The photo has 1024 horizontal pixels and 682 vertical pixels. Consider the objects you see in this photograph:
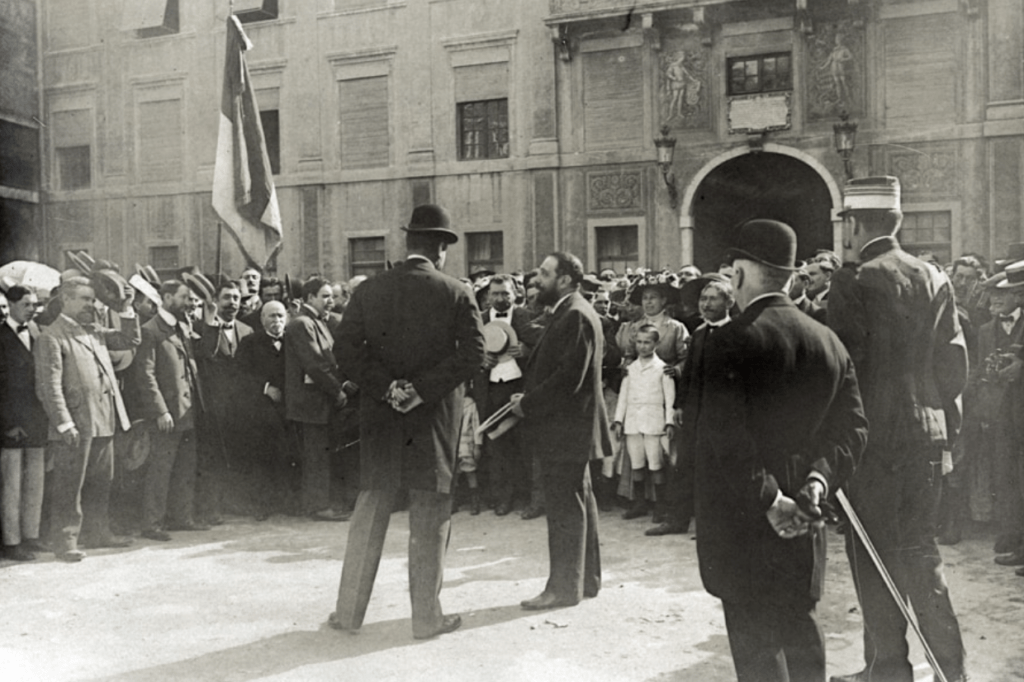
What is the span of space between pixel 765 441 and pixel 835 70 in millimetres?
14380

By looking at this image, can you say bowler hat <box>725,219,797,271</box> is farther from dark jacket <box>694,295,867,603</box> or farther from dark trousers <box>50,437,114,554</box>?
dark trousers <box>50,437,114,554</box>

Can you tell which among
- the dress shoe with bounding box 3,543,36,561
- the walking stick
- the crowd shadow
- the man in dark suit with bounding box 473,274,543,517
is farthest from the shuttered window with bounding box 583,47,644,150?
the walking stick

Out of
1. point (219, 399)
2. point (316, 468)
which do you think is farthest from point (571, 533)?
point (219, 399)

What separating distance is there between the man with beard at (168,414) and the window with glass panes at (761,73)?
1195 cm

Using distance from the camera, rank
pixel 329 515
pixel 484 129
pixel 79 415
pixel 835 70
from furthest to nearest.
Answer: pixel 484 129, pixel 835 70, pixel 329 515, pixel 79 415

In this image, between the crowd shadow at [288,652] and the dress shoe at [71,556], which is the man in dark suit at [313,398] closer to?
the dress shoe at [71,556]

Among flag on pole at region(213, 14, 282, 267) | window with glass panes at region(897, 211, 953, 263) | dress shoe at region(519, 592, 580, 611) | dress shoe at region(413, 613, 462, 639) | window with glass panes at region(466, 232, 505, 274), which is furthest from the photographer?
window with glass panes at region(466, 232, 505, 274)

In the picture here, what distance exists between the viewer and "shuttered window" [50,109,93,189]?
14.0 meters

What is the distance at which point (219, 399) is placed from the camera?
26.9 feet

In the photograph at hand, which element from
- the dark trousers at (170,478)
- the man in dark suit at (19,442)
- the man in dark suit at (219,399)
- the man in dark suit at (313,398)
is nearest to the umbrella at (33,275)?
the man in dark suit at (19,442)

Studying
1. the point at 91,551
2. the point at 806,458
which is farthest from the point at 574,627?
the point at 91,551

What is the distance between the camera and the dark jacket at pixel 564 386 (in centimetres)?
555

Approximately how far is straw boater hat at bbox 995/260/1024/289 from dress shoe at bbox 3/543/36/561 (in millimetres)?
7065

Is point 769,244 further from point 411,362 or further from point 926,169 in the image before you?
point 926,169
